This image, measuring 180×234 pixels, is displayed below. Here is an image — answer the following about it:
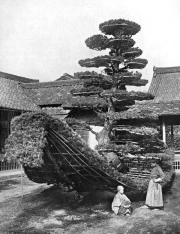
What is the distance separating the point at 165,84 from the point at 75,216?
16.8 meters

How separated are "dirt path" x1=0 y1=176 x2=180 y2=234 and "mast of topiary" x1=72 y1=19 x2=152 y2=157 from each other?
2.06 meters

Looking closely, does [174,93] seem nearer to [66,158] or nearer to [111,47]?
[111,47]

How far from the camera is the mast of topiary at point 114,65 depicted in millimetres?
9180

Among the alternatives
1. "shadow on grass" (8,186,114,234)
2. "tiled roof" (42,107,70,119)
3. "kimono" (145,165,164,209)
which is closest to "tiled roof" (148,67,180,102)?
"tiled roof" (42,107,70,119)

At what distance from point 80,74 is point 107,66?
977mm

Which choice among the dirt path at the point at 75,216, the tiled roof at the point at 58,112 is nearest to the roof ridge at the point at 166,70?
the tiled roof at the point at 58,112

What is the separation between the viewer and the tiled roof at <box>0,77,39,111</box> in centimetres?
1512

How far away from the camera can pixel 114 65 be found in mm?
10039

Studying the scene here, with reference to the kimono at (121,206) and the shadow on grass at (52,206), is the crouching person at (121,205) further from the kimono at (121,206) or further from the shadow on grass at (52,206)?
the shadow on grass at (52,206)

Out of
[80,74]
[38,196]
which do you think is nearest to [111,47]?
[80,74]

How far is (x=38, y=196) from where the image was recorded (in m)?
9.36

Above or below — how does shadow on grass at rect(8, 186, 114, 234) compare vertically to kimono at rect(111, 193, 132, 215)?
below

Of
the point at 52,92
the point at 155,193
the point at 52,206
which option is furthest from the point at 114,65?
the point at 52,92

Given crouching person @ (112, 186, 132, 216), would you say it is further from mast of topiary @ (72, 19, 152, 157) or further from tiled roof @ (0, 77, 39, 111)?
tiled roof @ (0, 77, 39, 111)
